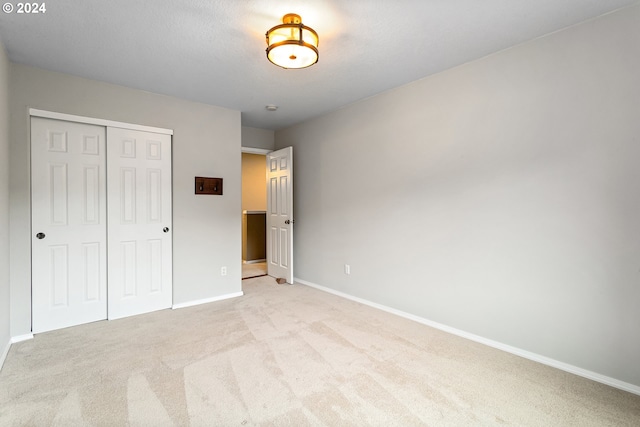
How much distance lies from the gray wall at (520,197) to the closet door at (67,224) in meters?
2.91

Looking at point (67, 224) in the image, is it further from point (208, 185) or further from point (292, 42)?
point (292, 42)

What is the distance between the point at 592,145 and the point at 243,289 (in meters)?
4.10

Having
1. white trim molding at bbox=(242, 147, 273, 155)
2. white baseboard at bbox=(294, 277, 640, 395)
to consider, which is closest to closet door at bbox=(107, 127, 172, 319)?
white trim molding at bbox=(242, 147, 273, 155)

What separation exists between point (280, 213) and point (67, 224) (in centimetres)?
266

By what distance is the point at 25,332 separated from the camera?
275 centimetres

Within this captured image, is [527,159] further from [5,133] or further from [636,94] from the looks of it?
[5,133]

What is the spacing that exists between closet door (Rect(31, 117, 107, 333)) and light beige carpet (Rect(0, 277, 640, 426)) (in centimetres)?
26

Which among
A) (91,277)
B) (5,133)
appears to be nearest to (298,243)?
(91,277)

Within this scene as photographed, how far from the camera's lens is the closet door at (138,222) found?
3.22 metres

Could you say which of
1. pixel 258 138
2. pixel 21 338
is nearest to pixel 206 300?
pixel 21 338

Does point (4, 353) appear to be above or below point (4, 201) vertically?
below

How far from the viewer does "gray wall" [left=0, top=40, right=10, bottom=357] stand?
2.38 metres

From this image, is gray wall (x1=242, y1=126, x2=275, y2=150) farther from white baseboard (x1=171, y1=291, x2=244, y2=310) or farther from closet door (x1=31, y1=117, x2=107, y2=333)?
white baseboard (x1=171, y1=291, x2=244, y2=310)

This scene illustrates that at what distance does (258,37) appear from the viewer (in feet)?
7.60
